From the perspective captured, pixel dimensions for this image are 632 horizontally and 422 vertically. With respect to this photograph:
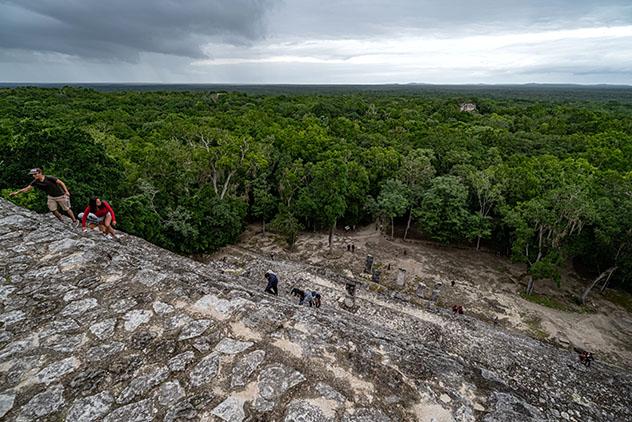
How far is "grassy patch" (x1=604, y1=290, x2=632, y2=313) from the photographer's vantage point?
1727 cm

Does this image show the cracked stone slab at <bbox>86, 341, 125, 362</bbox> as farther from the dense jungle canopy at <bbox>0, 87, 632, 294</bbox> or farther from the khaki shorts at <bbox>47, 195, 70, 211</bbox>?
the dense jungle canopy at <bbox>0, 87, 632, 294</bbox>

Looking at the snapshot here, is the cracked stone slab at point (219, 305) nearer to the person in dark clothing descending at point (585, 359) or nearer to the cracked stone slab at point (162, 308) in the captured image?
the cracked stone slab at point (162, 308)

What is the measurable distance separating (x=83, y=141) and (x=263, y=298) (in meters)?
18.2

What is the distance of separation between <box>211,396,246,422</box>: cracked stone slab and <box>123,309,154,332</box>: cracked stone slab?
4.27ft

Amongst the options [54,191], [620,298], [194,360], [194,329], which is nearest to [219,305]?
[194,329]

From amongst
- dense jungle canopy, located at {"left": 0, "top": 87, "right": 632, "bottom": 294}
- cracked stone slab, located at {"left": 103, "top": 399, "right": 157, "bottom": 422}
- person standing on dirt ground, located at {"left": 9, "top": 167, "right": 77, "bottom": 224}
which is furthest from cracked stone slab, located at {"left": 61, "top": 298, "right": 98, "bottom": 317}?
dense jungle canopy, located at {"left": 0, "top": 87, "right": 632, "bottom": 294}

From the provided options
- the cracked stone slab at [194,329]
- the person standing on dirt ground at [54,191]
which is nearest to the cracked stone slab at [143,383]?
the cracked stone slab at [194,329]

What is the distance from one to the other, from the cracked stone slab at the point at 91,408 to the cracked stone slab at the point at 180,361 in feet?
1.54

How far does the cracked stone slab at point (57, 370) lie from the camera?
2.73m

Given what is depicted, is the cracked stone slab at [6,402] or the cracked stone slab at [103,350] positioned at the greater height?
the cracked stone slab at [6,402]

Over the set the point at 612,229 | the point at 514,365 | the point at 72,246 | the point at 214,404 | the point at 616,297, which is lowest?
the point at 616,297

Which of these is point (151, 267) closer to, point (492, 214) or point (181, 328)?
point (181, 328)

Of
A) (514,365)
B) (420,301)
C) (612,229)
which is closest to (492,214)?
(612,229)

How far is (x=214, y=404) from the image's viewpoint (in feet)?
8.58
